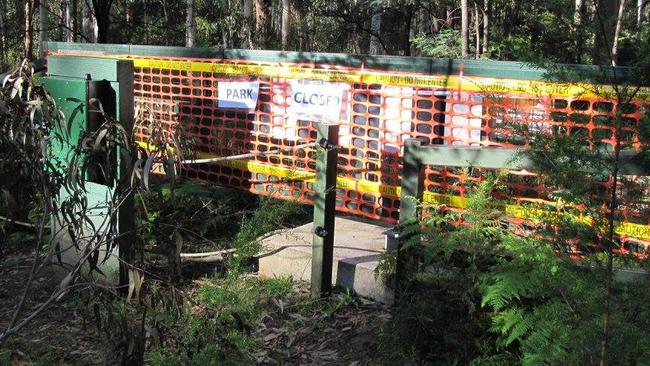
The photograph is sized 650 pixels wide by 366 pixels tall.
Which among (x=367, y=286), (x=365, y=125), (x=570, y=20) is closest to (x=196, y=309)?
(x=367, y=286)

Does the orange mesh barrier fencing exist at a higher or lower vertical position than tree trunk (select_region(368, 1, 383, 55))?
lower

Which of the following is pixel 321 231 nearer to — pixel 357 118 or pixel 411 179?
pixel 411 179

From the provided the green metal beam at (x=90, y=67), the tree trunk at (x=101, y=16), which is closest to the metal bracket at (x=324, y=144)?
the green metal beam at (x=90, y=67)

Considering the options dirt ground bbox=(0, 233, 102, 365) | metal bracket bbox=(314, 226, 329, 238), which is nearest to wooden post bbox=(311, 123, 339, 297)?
metal bracket bbox=(314, 226, 329, 238)

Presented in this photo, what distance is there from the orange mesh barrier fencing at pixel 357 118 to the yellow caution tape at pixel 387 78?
0.03 feet

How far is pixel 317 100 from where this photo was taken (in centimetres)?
648

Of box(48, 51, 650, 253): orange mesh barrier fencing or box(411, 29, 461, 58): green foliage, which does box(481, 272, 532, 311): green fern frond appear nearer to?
box(48, 51, 650, 253): orange mesh barrier fencing

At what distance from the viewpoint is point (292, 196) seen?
660 cm

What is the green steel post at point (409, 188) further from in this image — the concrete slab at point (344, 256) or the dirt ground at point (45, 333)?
the dirt ground at point (45, 333)

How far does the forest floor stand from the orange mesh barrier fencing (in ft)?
3.49

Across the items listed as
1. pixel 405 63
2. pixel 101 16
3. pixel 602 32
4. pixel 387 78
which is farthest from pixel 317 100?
pixel 101 16

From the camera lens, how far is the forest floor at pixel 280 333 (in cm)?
434

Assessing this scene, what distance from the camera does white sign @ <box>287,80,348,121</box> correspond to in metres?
6.36

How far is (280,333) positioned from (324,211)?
939mm
